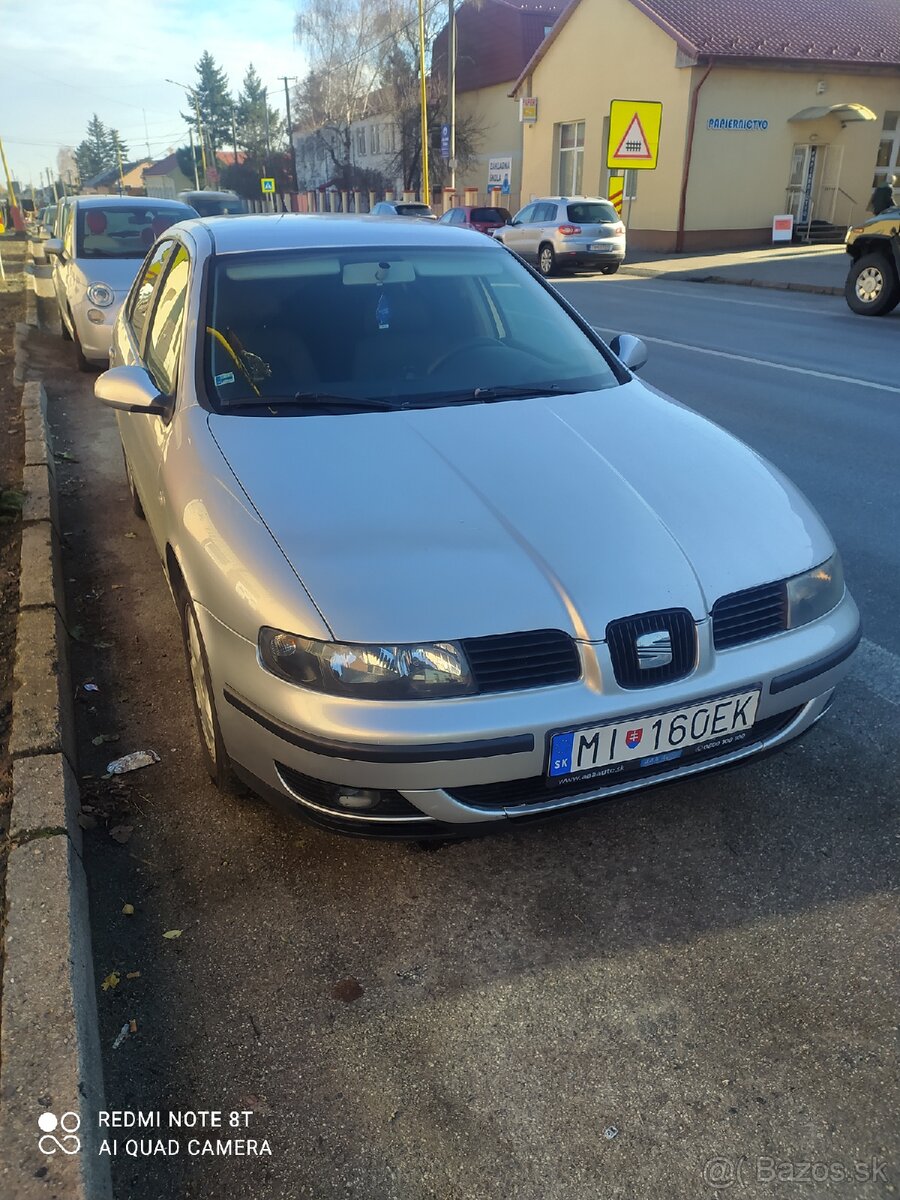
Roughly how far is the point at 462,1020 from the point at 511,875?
515 mm

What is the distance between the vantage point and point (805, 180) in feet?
89.2

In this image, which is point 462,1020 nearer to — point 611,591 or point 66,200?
point 611,591

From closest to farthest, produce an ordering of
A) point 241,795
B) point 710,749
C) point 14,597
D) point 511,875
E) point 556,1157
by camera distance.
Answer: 1. point 556,1157
2. point 710,749
3. point 511,875
4. point 241,795
5. point 14,597

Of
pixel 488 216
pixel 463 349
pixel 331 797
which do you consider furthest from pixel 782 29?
pixel 331 797

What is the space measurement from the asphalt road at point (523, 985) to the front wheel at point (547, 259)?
19472 millimetres

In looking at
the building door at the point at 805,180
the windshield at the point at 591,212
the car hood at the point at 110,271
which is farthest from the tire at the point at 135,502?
the building door at the point at 805,180

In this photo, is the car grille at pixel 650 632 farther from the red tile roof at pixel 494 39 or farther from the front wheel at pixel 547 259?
the red tile roof at pixel 494 39

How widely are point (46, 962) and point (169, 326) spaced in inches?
100

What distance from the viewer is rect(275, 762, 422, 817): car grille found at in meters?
2.25

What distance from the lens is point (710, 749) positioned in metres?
2.44

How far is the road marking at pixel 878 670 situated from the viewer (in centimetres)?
342

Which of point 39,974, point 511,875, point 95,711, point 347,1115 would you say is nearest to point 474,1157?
point 347,1115

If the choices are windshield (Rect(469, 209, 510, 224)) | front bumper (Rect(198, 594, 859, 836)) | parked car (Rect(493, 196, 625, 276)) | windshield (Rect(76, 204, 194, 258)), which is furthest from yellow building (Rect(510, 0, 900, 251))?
front bumper (Rect(198, 594, 859, 836))

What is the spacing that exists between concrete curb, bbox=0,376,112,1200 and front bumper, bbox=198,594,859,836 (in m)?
0.55
